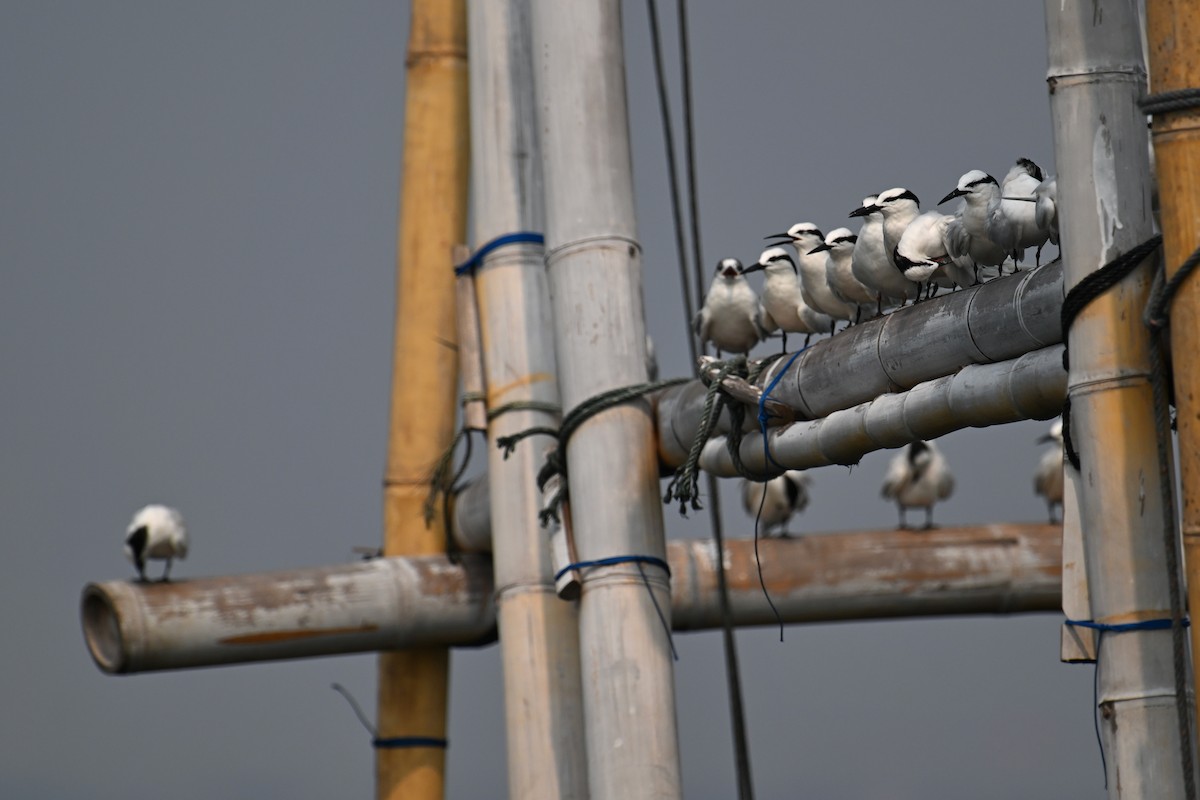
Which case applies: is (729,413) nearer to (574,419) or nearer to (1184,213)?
(574,419)

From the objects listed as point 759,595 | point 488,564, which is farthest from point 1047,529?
point 488,564

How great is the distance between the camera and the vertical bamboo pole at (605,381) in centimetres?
797

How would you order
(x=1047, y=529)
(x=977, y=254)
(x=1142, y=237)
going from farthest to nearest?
(x=1047, y=529) → (x=977, y=254) → (x=1142, y=237)

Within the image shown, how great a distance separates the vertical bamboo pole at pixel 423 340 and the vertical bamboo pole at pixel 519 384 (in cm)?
126

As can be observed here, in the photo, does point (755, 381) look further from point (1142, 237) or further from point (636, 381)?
point (1142, 237)

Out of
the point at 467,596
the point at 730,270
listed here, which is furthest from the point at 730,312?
the point at 467,596

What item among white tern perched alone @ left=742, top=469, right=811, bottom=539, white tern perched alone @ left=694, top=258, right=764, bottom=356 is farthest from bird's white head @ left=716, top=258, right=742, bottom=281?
white tern perched alone @ left=742, top=469, right=811, bottom=539

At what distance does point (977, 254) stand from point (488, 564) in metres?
5.04

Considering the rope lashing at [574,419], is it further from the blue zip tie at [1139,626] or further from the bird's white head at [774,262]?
the blue zip tie at [1139,626]

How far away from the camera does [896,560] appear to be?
11.6 m

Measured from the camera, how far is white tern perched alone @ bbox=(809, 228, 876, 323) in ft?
23.1

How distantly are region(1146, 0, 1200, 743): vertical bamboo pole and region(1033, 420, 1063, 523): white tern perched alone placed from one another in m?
10.3

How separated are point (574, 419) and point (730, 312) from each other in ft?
2.46

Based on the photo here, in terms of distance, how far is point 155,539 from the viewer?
11.8 metres
